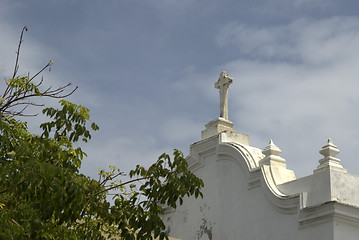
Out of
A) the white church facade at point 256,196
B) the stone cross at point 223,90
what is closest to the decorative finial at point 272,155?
the white church facade at point 256,196

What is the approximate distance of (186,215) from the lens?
15047 millimetres

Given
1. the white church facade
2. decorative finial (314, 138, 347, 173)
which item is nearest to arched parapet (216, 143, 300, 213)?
the white church facade

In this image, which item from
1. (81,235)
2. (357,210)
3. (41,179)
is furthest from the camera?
(357,210)

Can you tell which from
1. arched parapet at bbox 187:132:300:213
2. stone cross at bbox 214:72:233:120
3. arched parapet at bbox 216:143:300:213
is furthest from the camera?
stone cross at bbox 214:72:233:120

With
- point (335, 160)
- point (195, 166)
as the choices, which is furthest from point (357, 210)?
point (195, 166)

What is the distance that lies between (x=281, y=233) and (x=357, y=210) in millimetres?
1553

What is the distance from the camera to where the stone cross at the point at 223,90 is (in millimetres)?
15289

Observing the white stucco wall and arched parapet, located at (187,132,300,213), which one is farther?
arched parapet, located at (187,132,300,213)

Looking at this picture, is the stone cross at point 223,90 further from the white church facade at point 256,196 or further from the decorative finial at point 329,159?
the decorative finial at point 329,159

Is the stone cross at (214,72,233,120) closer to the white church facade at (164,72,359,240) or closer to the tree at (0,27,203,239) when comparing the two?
the white church facade at (164,72,359,240)

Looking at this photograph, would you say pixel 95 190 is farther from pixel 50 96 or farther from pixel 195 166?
pixel 195 166

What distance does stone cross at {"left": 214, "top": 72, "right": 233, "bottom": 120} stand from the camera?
15289mm

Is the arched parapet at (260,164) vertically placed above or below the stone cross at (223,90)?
below

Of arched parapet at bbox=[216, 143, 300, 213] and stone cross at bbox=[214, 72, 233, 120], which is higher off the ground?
stone cross at bbox=[214, 72, 233, 120]
